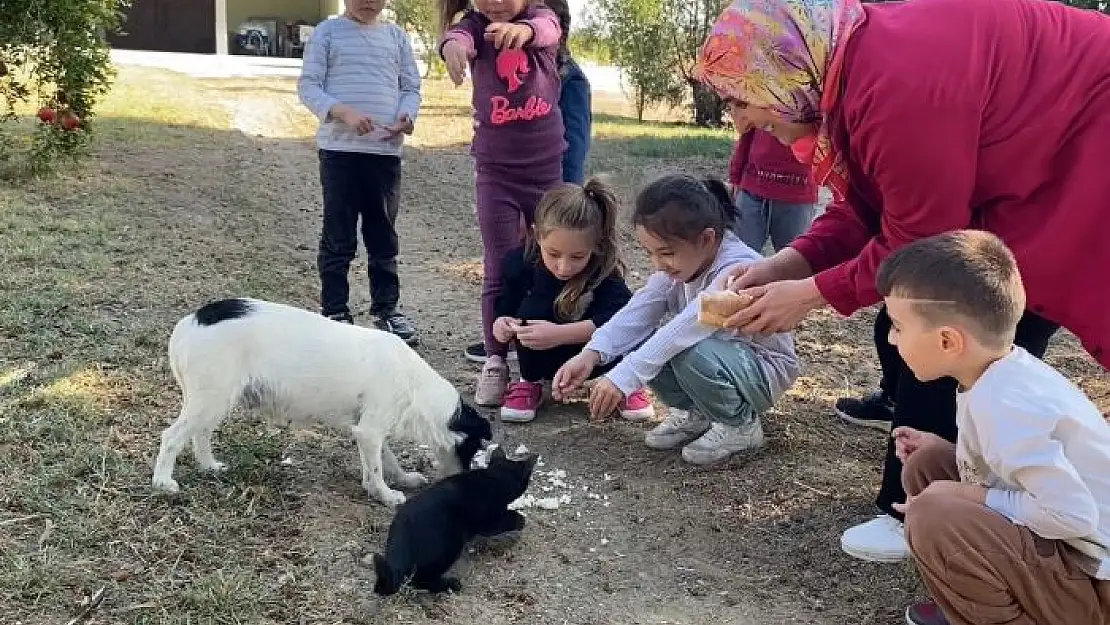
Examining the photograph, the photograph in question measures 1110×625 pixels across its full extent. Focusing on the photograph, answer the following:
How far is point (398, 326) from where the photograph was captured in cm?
505

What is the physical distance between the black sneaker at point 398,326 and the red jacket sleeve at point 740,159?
1780mm

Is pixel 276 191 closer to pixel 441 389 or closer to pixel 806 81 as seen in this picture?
pixel 441 389

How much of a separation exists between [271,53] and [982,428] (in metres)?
29.5

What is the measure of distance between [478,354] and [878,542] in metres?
2.39

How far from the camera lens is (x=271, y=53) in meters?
29.2

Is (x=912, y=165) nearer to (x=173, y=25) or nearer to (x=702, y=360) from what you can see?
(x=702, y=360)

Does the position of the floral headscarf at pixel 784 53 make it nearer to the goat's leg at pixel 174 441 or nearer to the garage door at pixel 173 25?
the goat's leg at pixel 174 441

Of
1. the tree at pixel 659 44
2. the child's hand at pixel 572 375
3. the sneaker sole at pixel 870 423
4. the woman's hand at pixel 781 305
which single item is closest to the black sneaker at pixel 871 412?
the sneaker sole at pixel 870 423

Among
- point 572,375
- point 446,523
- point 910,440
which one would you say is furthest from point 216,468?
point 910,440

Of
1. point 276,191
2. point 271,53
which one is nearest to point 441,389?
point 276,191

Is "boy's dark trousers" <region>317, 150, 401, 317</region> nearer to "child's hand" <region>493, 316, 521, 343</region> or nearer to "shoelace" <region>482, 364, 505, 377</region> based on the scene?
"shoelace" <region>482, 364, 505, 377</region>

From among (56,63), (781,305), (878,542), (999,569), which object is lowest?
(878,542)

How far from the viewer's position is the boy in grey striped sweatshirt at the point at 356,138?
491 cm

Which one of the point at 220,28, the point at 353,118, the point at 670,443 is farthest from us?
the point at 220,28
